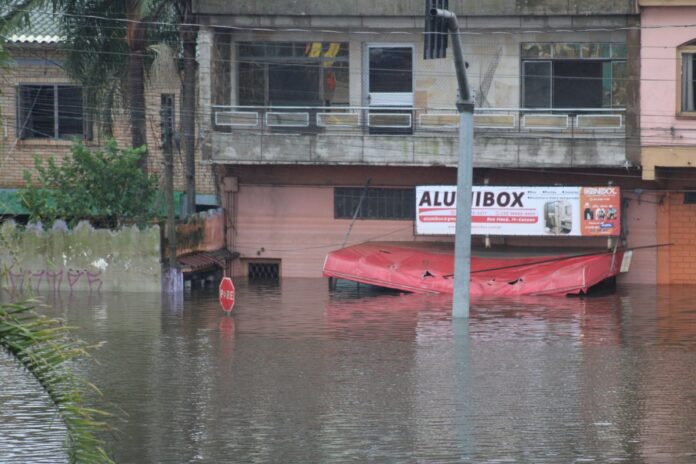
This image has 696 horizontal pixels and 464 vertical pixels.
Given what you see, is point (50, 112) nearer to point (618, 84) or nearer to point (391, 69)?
point (391, 69)

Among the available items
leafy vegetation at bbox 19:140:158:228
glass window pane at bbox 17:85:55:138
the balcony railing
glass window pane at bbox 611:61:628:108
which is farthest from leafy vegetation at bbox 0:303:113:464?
glass window pane at bbox 17:85:55:138

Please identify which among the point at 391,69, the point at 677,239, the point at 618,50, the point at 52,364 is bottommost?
the point at 677,239

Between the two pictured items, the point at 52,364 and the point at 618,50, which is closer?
the point at 52,364

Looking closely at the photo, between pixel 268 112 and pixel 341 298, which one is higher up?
pixel 268 112

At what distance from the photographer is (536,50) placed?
31547mm

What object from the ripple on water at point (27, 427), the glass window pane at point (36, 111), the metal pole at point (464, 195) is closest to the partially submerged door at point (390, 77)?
the metal pole at point (464, 195)

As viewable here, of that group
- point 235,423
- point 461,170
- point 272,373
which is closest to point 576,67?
point 461,170

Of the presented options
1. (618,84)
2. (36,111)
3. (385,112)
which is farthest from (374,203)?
(36,111)

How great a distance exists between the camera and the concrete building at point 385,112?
3050cm

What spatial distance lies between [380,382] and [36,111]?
2207 centimetres

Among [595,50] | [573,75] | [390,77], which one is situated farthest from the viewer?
[390,77]

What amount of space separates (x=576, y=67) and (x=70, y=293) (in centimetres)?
1419

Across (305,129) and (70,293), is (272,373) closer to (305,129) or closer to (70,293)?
(70,293)

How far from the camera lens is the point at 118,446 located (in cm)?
1307
